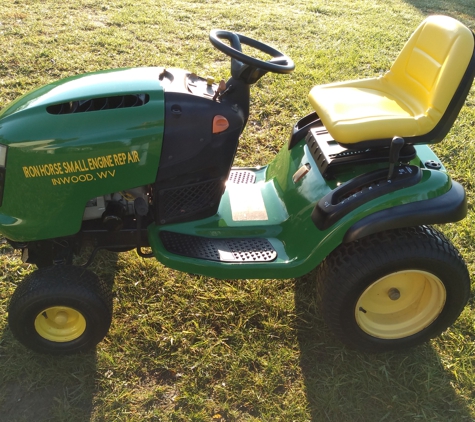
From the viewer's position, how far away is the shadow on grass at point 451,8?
7.56 meters

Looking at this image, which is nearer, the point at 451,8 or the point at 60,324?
the point at 60,324

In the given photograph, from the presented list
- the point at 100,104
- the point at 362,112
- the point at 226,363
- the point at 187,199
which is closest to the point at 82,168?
the point at 100,104

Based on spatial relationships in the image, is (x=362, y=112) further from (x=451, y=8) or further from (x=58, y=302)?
Answer: (x=451, y=8)

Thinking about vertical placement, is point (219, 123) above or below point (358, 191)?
above

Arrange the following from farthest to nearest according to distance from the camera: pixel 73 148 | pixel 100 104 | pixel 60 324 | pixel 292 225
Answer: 1. pixel 292 225
2. pixel 60 324
3. pixel 100 104
4. pixel 73 148

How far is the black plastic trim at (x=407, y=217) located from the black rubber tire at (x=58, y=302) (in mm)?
1093

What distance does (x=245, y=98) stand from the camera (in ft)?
7.25

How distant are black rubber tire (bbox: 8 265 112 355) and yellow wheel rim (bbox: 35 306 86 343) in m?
0.02

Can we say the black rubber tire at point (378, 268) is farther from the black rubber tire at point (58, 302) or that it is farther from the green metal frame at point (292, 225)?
the black rubber tire at point (58, 302)

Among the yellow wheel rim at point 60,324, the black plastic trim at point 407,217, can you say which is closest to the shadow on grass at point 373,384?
the black plastic trim at point 407,217

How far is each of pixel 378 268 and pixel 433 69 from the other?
96 centimetres

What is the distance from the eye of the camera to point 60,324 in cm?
219

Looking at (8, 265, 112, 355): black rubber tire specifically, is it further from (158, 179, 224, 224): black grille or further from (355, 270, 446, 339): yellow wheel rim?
(355, 270, 446, 339): yellow wheel rim

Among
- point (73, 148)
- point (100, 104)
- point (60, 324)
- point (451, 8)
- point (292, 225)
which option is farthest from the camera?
point (451, 8)
